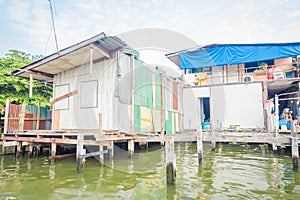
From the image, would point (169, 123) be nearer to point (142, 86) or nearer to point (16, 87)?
point (142, 86)

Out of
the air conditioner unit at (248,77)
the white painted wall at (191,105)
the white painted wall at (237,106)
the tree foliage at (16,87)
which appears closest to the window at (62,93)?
the tree foliage at (16,87)

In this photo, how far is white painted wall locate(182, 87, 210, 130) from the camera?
14.7 m

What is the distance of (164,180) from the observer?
19.6ft

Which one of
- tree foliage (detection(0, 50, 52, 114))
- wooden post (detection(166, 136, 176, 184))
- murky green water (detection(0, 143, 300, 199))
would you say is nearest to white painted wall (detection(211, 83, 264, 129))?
murky green water (detection(0, 143, 300, 199))

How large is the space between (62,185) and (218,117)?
436 inches

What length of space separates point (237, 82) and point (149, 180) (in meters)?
10.2

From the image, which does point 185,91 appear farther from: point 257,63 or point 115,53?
point 115,53

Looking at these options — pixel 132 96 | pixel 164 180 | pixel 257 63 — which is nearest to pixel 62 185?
pixel 164 180

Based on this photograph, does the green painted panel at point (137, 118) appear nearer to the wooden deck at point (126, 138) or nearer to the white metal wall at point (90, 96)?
the wooden deck at point (126, 138)

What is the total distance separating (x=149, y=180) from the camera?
237 inches

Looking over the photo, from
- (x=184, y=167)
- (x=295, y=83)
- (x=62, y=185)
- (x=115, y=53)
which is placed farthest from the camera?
(x=295, y=83)

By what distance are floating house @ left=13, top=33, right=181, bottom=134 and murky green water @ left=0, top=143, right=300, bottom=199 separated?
2112 mm

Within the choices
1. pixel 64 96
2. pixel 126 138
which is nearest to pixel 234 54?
pixel 126 138

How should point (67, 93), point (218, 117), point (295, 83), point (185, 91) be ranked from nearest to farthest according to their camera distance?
1. point (67, 93)
2. point (295, 83)
3. point (218, 117)
4. point (185, 91)
